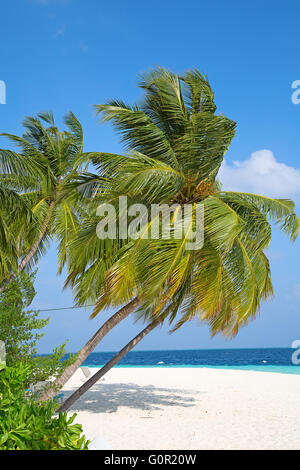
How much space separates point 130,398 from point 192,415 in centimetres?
333

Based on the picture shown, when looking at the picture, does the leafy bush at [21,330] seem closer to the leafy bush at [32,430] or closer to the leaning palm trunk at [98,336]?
the leaning palm trunk at [98,336]

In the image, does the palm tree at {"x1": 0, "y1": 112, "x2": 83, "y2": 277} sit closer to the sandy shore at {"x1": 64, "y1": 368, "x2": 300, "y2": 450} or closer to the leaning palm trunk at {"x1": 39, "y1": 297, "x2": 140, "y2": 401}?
the leaning palm trunk at {"x1": 39, "y1": 297, "x2": 140, "y2": 401}

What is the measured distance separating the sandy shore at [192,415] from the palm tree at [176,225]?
5.33 feet

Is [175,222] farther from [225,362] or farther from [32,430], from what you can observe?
[225,362]

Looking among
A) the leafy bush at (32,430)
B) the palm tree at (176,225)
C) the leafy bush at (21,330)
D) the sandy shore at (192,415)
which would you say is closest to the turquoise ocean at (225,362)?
the sandy shore at (192,415)

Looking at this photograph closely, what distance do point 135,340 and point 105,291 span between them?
2.28 meters

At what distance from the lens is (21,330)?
23.0 feet

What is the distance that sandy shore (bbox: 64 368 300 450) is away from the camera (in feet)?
26.7

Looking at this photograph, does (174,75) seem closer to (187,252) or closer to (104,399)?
(187,252)

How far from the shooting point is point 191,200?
9.70 meters

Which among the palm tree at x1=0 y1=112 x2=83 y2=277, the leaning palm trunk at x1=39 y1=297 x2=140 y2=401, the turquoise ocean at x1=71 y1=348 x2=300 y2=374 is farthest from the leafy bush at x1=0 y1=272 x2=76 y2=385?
the turquoise ocean at x1=71 y1=348 x2=300 y2=374

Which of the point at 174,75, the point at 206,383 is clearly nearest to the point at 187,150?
the point at 174,75

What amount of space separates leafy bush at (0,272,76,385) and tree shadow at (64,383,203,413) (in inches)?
180

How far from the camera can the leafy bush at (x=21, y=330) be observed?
22.4 feet
